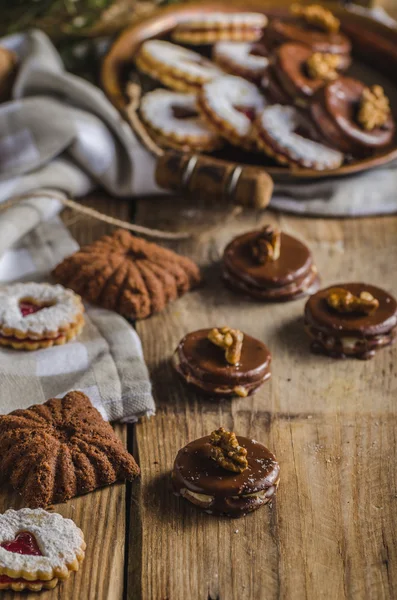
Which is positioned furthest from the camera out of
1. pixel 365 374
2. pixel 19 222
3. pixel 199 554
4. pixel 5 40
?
pixel 5 40

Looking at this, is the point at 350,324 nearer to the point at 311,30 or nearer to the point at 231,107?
the point at 231,107

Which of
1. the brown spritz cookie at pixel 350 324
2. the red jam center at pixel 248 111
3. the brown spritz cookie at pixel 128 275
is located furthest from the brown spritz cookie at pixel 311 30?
the brown spritz cookie at pixel 350 324

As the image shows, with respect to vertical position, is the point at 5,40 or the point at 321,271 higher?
the point at 5,40

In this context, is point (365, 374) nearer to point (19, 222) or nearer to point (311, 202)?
point (311, 202)

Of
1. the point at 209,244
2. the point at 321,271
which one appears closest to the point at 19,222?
the point at 209,244

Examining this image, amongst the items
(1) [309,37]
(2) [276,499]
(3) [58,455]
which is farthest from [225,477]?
(1) [309,37]

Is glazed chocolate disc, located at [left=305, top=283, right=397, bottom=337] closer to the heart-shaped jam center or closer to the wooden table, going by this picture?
the wooden table

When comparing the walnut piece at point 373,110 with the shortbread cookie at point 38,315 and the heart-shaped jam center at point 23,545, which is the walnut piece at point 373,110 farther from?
the heart-shaped jam center at point 23,545

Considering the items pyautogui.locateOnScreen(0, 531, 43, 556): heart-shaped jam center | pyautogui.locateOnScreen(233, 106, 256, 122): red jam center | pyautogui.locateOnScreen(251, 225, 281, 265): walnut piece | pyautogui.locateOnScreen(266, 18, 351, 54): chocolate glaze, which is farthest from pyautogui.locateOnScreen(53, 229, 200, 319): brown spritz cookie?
pyautogui.locateOnScreen(266, 18, 351, 54): chocolate glaze
